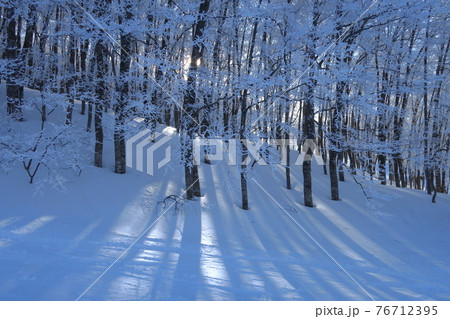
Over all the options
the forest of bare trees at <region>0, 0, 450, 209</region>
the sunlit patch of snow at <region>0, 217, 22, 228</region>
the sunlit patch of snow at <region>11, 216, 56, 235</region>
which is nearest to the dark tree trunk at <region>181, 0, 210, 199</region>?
the forest of bare trees at <region>0, 0, 450, 209</region>

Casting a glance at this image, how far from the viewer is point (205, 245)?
5.19 m

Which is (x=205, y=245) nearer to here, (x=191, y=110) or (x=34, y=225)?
(x=34, y=225)

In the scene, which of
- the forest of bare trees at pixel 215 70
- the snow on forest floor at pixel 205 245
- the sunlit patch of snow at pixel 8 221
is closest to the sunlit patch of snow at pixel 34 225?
the snow on forest floor at pixel 205 245

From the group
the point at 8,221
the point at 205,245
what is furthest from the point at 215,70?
the point at 8,221

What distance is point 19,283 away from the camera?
3.06 meters

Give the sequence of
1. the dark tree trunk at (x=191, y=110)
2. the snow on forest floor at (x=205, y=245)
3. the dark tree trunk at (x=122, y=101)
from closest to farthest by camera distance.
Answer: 1. the snow on forest floor at (x=205, y=245)
2. the dark tree trunk at (x=191, y=110)
3. the dark tree trunk at (x=122, y=101)

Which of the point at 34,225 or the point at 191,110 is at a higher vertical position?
the point at 191,110

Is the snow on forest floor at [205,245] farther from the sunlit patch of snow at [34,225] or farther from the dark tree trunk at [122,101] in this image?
the dark tree trunk at [122,101]

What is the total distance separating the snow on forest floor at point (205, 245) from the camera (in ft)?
11.0

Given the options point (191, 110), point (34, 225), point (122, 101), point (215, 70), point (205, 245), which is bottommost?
point (205, 245)

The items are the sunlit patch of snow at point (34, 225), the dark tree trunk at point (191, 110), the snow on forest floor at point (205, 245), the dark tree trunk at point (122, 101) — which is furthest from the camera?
the dark tree trunk at point (122, 101)

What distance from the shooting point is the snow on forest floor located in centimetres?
335

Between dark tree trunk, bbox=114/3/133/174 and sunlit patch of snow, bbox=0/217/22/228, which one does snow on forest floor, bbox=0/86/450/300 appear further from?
dark tree trunk, bbox=114/3/133/174

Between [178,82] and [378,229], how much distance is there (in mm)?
7658
